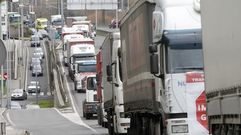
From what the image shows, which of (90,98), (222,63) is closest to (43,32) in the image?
(90,98)

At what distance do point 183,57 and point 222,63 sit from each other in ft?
16.3

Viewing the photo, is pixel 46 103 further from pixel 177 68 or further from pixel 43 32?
pixel 43 32

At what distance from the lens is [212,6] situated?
11492mm

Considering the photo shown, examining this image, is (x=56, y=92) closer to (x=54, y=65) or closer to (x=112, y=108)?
(x=54, y=65)

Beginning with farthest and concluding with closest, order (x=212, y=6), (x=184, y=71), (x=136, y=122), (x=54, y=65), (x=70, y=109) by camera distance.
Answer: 1. (x=54, y=65)
2. (x=70, y=109)
3. (x=136, y=122)
4. (x=184, y=71)
5. (x=212, y=6)

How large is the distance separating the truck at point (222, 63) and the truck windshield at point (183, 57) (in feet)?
10.6

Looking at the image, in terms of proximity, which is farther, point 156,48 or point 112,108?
point 112,108

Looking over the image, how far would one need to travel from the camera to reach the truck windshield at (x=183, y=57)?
15664 mm

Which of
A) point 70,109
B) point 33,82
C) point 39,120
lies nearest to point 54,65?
point 33,82

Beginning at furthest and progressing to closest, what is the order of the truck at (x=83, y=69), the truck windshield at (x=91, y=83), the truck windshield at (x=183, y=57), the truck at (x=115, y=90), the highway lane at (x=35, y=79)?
the highway lane at (x=35, y=79), the truck at (x=83, y=69), the truck windshield at (x=91, y=83), the truck at (x=115, y=90), the truck windshield at (x=183, y=57)

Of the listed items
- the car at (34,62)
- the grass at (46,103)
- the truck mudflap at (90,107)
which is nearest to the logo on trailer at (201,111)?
the truck mudflap at (90,107)

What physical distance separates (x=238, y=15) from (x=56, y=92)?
2737 inches

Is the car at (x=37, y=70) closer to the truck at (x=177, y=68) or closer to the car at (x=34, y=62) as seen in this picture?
the car at (x=34, y=62)

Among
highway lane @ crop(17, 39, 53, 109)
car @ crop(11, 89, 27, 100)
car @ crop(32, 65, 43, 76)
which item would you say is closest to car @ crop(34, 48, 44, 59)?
highway lane @ crop(17, 39, 53, 109)
